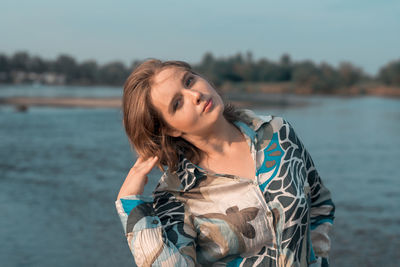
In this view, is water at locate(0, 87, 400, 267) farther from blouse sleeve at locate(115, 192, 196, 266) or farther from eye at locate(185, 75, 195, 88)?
eye at locate(185, 75, 195, 88)

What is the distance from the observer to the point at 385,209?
6.18 metres

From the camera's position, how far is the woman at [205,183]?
1.58 meters

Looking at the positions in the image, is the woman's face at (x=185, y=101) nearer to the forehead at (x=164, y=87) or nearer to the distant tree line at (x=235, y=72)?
the forehead at (x=164, y=87)

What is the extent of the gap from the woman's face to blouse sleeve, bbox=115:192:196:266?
295mm

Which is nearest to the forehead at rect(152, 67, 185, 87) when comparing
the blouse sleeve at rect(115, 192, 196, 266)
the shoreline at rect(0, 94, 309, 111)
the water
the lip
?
the lip

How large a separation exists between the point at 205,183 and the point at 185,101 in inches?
12.1

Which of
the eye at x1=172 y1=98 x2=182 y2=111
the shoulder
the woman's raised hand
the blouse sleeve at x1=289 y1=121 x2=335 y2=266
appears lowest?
the blouse sleeve at x1=289 y1=121 x2=335 y2=266

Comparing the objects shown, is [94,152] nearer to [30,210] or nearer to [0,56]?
[30,210]

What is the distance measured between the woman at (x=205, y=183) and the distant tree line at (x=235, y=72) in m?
40.8

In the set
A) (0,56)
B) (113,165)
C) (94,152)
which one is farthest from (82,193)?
(0,56)

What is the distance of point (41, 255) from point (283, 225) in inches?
142

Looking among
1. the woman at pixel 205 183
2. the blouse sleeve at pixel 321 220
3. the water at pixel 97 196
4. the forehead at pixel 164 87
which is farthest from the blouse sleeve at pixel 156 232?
the water at pixel 97 196

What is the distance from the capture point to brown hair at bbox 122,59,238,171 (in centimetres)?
169

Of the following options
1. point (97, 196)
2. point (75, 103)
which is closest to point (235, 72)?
point (75, 103)
